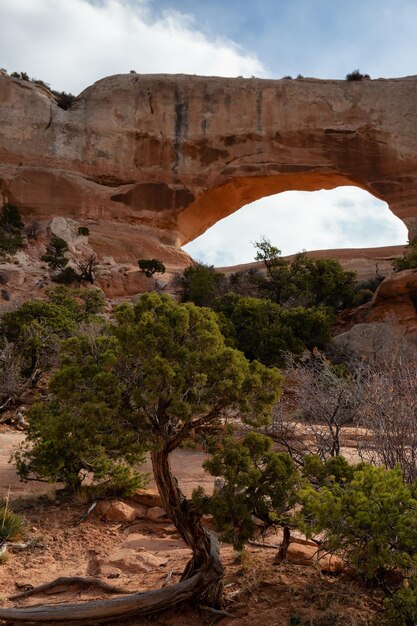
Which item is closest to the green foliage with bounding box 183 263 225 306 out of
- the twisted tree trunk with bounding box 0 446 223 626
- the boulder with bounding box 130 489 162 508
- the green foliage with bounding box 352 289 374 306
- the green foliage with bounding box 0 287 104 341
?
the green foliage with bounding box 352 289 374 306

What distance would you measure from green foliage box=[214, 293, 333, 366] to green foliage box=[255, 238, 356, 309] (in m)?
2.48

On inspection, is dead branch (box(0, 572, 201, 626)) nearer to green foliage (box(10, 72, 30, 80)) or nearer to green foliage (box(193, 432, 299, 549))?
green foliage (box(193, 432, 299, 549))

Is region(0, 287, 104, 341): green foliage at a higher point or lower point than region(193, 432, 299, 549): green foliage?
higher

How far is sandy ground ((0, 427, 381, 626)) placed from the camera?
4.92 meters

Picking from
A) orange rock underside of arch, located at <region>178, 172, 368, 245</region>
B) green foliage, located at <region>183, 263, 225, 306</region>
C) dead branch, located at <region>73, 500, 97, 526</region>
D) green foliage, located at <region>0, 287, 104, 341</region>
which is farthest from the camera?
orange rock underside of arch, located at <region>178, 172, 368, 245</region>

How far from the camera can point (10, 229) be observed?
27438mm

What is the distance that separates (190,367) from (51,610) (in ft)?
7.91

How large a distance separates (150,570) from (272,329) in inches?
509

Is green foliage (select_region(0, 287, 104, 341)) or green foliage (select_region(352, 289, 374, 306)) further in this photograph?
green foliage (select_region(352, 289, 374, 306))

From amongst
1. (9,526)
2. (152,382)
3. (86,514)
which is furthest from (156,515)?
(152,382)

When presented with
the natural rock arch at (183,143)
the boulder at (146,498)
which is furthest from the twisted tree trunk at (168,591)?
the natural rock arch at (183,143)

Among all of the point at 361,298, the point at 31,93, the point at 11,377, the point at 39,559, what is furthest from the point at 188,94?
the point at 39,559

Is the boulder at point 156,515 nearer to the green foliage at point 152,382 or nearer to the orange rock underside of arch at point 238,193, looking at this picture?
the green foliage at point 152,382

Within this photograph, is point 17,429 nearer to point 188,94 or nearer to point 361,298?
point 361,298
